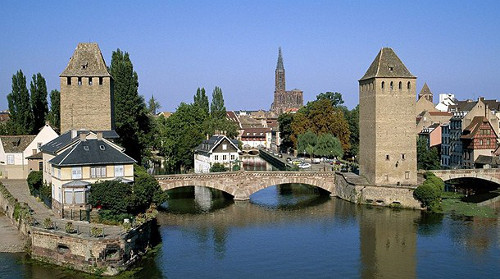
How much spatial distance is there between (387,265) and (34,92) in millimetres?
42601

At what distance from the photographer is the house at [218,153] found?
207 ft

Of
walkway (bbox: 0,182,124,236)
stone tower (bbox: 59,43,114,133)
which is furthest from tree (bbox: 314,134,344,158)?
walkway (bbox: 0,182,124,236)

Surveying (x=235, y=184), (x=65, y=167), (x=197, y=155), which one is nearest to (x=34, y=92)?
(x=197, y=155)

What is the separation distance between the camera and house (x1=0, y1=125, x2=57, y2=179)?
49.6 metres

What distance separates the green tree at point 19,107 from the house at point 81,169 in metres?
22.5

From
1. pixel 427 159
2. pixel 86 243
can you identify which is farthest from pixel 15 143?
pixel 427 159

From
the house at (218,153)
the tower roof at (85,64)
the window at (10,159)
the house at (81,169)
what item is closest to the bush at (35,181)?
the house at (81,169)

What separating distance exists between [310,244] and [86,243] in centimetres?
1347

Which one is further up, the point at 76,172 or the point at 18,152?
the point at 18,152

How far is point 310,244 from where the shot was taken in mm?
34031

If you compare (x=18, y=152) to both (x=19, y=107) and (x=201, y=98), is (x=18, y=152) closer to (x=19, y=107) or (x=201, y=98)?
(x=19, y=107)

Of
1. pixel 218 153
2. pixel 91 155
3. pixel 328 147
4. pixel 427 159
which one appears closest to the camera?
pixel 91 155

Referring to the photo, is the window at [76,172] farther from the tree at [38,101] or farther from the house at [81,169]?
the tree at [38,101]

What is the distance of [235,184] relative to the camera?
47.8 m
